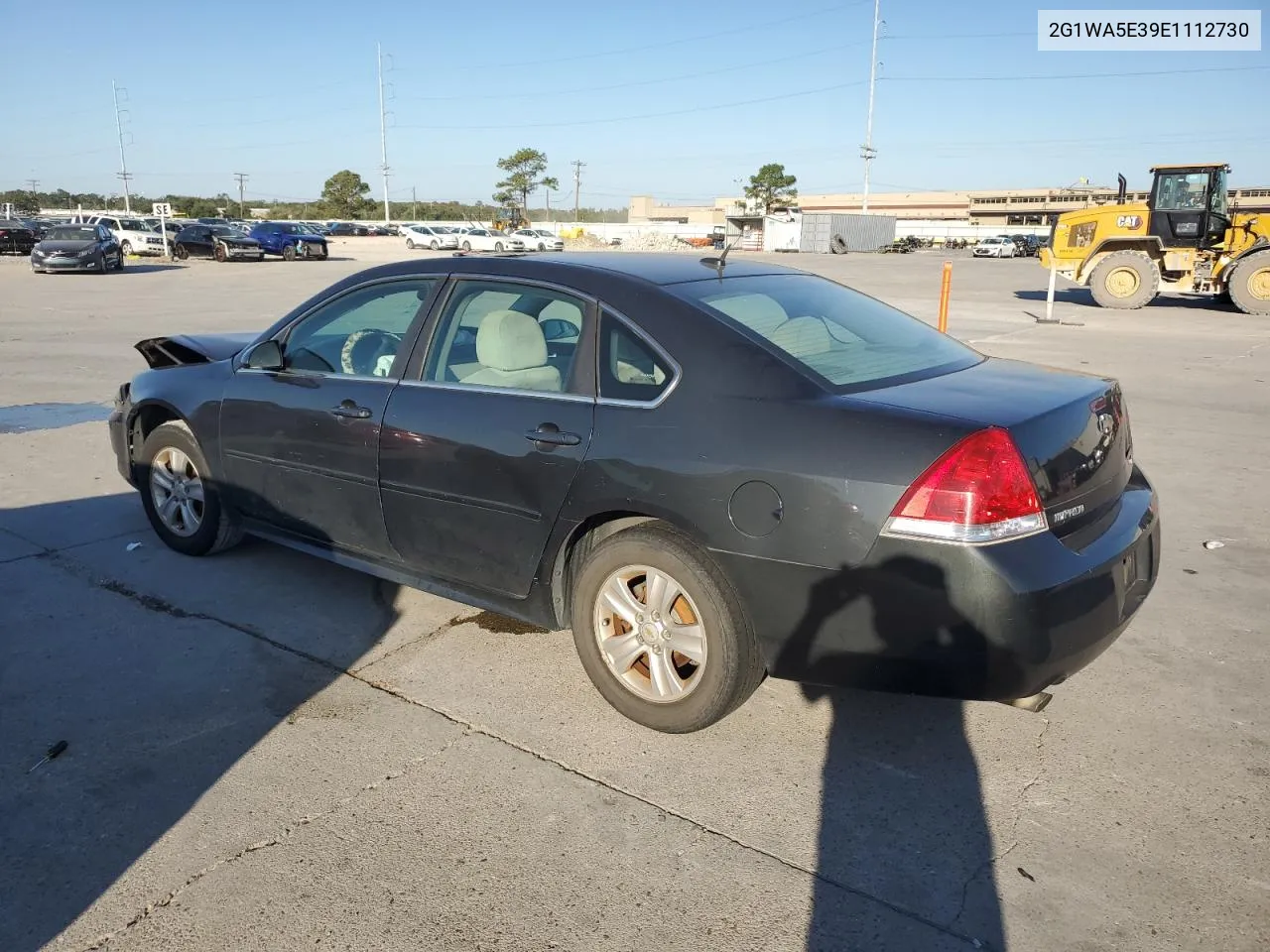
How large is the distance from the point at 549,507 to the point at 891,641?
1283 mm

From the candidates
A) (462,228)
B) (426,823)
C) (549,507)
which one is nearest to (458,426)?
(549,507)

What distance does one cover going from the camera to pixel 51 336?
14.9m

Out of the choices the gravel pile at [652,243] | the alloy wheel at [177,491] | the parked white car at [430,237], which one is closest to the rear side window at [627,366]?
the alloy wheel at [177,491]

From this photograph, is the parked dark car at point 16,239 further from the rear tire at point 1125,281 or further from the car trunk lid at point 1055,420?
the car trunk lid at point 1055,420

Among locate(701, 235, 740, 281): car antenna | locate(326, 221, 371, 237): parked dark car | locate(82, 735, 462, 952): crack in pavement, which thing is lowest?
locate(82, 735, 462, 952): crack in pavement

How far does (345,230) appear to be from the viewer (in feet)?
218

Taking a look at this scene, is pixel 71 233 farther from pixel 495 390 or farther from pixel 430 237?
pixel 495 390

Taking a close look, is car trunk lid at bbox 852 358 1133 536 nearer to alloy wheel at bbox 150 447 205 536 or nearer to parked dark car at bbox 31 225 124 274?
alloy wheel at bbox 150 447 205 536

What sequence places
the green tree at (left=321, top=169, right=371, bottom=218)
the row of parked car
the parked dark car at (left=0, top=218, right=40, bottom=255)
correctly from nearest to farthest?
the parked dark car at (left=0, top=218, right=40, bottom=255)
the row of parked car
the green tree at (left=321, top=169, right=371, bottom=218)

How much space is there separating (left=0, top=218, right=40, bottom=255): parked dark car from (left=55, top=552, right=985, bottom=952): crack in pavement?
41.9m

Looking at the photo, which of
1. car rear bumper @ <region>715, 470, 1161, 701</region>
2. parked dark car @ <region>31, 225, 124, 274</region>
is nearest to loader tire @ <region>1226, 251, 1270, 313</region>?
car rear bumper @ <region>715, 470, 1161, 701</region>

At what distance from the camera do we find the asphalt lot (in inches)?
99.0

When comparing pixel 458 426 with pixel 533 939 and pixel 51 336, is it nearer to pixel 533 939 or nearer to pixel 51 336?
pixel 533 939

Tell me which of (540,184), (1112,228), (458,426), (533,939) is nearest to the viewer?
(533,939)
